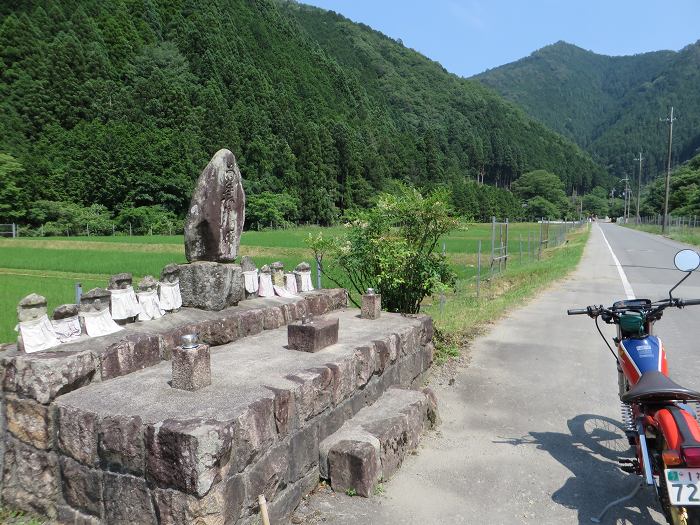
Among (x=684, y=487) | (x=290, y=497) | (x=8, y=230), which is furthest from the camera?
(x=8, y=230)

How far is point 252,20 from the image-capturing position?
91.2 meters

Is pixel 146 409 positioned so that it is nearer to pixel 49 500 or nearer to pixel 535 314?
pixel 49 500

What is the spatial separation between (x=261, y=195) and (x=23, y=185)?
2016cm

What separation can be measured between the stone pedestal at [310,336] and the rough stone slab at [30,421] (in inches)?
84.6

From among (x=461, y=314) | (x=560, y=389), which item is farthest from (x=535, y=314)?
(x=560, y=389)

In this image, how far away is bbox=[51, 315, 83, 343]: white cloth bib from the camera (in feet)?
13.5

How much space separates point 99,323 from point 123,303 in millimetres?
329

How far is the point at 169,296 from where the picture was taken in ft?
17.3

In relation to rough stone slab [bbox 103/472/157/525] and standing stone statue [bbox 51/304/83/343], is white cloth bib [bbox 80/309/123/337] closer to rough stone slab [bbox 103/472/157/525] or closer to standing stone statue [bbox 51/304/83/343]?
standing stone statue [bbox 51/304/83/343]

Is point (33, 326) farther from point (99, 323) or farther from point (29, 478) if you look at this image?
point (29, 478)

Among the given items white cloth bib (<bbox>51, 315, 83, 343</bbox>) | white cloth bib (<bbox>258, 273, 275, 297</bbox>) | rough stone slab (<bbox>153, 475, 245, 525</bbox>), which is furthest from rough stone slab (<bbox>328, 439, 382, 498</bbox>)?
white cloth bib (<bbox>258, 273, 275, 297</bbox>)

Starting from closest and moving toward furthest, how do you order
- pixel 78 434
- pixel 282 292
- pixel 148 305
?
1. pixel 78 434
2. pixel 148 305
3. pixel 282 292

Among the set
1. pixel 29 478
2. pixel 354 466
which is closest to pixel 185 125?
pixel 29 478

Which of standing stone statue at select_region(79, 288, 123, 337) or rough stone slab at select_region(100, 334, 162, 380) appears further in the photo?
standing stone statue at select_region(79, 288, 123, 337)
